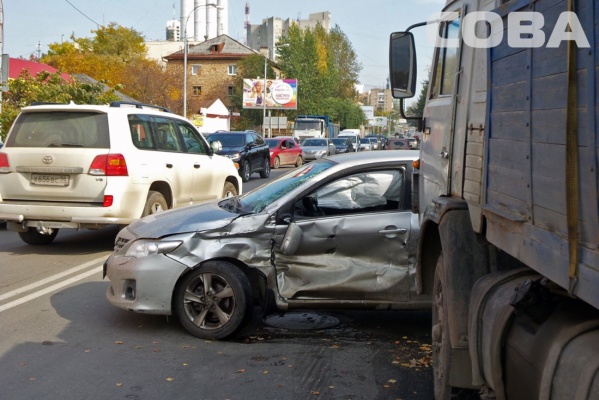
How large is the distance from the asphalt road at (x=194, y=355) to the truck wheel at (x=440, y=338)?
1.53ft

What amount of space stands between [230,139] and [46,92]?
7.17 m

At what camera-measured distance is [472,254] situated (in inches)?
157

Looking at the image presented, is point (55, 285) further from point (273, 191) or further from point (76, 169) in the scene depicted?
point (273, 191)

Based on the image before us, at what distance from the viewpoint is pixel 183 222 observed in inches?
251

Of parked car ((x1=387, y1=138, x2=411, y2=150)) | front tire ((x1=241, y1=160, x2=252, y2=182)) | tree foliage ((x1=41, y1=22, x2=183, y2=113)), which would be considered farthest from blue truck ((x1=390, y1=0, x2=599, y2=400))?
tree foliage ((x1=41, y1=22, x2=183, y2=113))

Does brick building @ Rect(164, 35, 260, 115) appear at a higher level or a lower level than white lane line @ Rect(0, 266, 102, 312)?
higher

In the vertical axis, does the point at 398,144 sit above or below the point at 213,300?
above

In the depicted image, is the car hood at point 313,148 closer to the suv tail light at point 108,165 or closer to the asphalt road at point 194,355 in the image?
the suv tail light at point 108,165

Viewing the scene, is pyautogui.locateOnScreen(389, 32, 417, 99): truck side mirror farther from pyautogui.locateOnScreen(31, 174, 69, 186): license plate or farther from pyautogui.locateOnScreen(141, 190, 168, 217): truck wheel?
pyautogui.locateOnScreen(31, 174, 69, 186): license plate

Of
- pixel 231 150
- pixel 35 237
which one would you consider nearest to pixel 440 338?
pixel 35 237

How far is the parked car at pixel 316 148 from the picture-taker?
42594 mm

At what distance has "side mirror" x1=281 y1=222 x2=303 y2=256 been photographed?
6.12m

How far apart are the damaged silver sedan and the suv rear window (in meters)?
4.10

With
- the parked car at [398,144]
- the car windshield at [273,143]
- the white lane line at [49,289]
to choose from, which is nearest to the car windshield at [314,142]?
the car windshield at [273,143]
